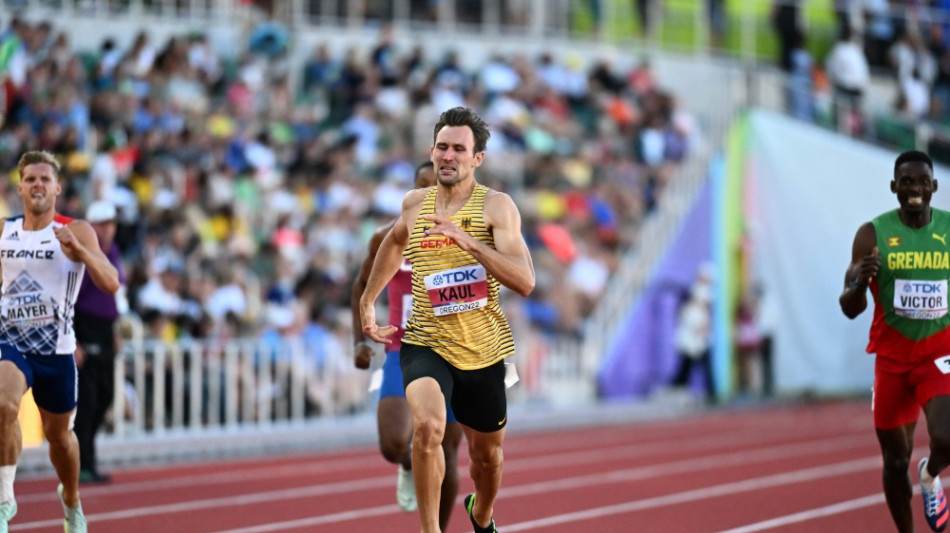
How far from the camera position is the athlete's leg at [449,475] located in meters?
8.91

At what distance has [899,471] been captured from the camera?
838 cm

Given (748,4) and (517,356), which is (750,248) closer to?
(748,4)

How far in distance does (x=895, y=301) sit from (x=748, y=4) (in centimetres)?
1909

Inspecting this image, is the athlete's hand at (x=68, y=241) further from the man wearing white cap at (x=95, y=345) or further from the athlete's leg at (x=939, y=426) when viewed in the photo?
the athlete's leg at (x=939, y=426)

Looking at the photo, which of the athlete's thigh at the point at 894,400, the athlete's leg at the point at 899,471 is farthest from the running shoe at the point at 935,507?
the athlete's thigh at the point at 894,400

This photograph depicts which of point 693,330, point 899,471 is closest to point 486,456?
point 899,471

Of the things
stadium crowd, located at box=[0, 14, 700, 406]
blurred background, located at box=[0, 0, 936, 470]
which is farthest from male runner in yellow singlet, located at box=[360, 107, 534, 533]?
stadium crowd, located at box=[0, 14, 700, 406]

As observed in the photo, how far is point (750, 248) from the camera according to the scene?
80.0 ft

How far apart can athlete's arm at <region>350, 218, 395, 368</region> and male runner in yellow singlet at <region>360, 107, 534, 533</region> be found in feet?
4.70

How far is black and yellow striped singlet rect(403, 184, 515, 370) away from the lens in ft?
24.5

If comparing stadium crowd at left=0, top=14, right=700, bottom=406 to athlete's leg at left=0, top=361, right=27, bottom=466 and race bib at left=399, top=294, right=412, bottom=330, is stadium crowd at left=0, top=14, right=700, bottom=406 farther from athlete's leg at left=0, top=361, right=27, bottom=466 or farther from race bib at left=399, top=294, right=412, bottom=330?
athlete's leg at left=0, top=361, right=27, bottom=466

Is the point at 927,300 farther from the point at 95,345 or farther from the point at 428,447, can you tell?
the point at 95,345

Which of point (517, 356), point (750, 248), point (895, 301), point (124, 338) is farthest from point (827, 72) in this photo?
point (895, 301)

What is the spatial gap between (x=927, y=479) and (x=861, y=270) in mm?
1317
